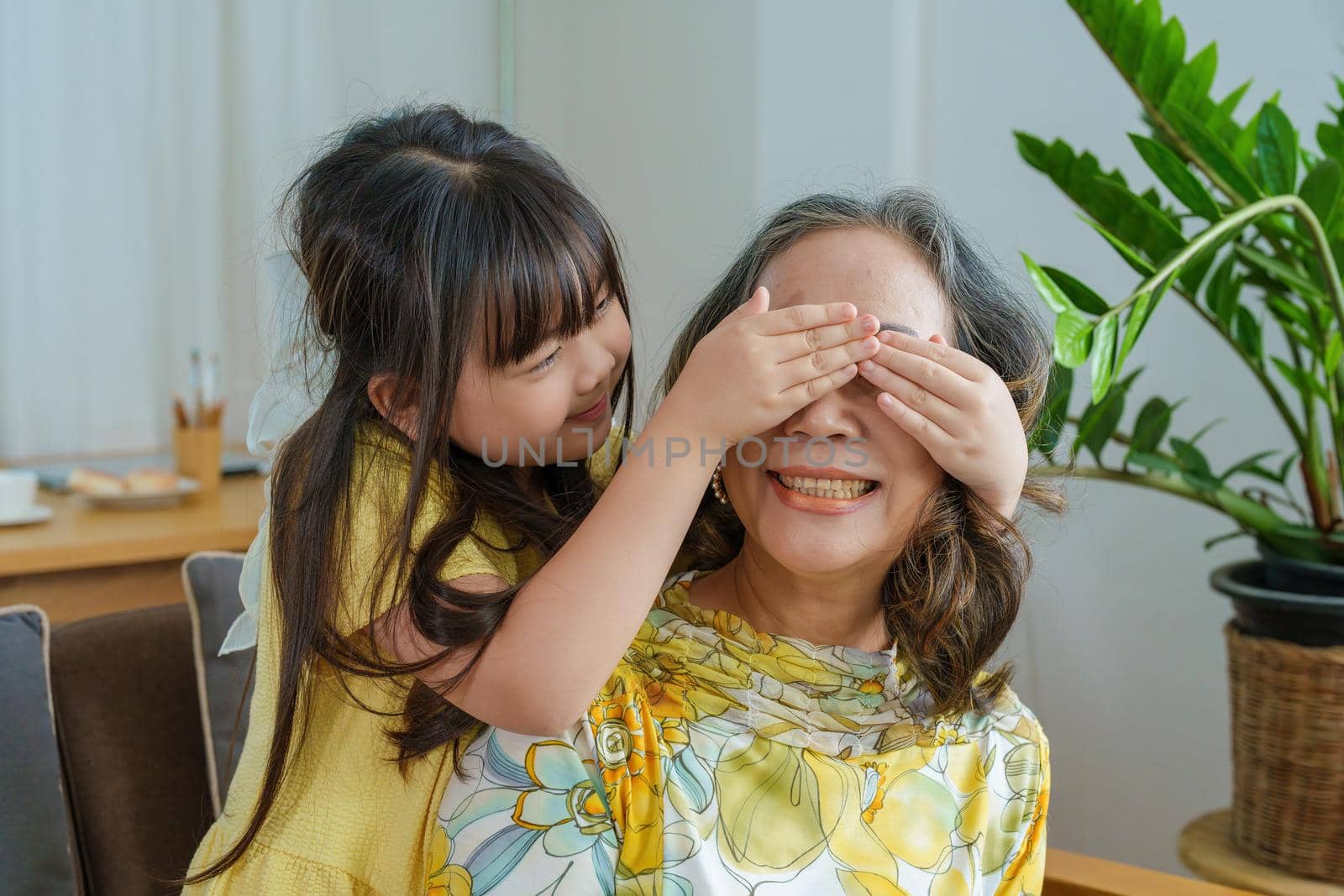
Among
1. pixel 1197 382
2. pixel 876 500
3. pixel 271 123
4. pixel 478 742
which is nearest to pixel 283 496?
pixel 478 742

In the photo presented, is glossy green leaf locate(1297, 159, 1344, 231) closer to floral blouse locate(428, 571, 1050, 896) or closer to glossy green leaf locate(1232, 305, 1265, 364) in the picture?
glossy green leaf locate(1232, 305, 1265, 364)

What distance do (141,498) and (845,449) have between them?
203 centimetres

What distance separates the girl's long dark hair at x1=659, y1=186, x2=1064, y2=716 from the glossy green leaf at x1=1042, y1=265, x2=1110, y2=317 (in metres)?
0.26

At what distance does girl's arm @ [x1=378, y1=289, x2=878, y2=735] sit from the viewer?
1.01 meters

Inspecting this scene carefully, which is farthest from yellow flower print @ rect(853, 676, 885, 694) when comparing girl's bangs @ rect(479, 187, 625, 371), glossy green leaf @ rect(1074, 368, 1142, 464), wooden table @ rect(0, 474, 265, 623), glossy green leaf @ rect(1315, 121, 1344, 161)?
wooden table @ rect(0, 474, 265, 623)

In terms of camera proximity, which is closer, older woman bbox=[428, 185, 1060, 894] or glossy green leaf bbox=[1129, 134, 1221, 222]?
older woman bbox=[428, 185, 1060, 894]

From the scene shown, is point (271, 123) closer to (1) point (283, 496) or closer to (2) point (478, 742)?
(1) point (283, 496)

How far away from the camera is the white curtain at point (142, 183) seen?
3.02 metres

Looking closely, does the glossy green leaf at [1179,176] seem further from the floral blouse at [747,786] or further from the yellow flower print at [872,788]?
the yellow flower print at [872,788]

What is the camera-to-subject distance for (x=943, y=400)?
1.03 metres

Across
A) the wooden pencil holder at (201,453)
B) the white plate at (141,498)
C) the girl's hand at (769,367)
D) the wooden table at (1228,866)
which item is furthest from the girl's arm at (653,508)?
the wooden pencil holder at (201,453)

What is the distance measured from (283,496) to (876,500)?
59cm

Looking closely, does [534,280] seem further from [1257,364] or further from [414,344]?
[1257,364]

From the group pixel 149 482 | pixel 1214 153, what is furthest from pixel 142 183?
pixel 1214 153
